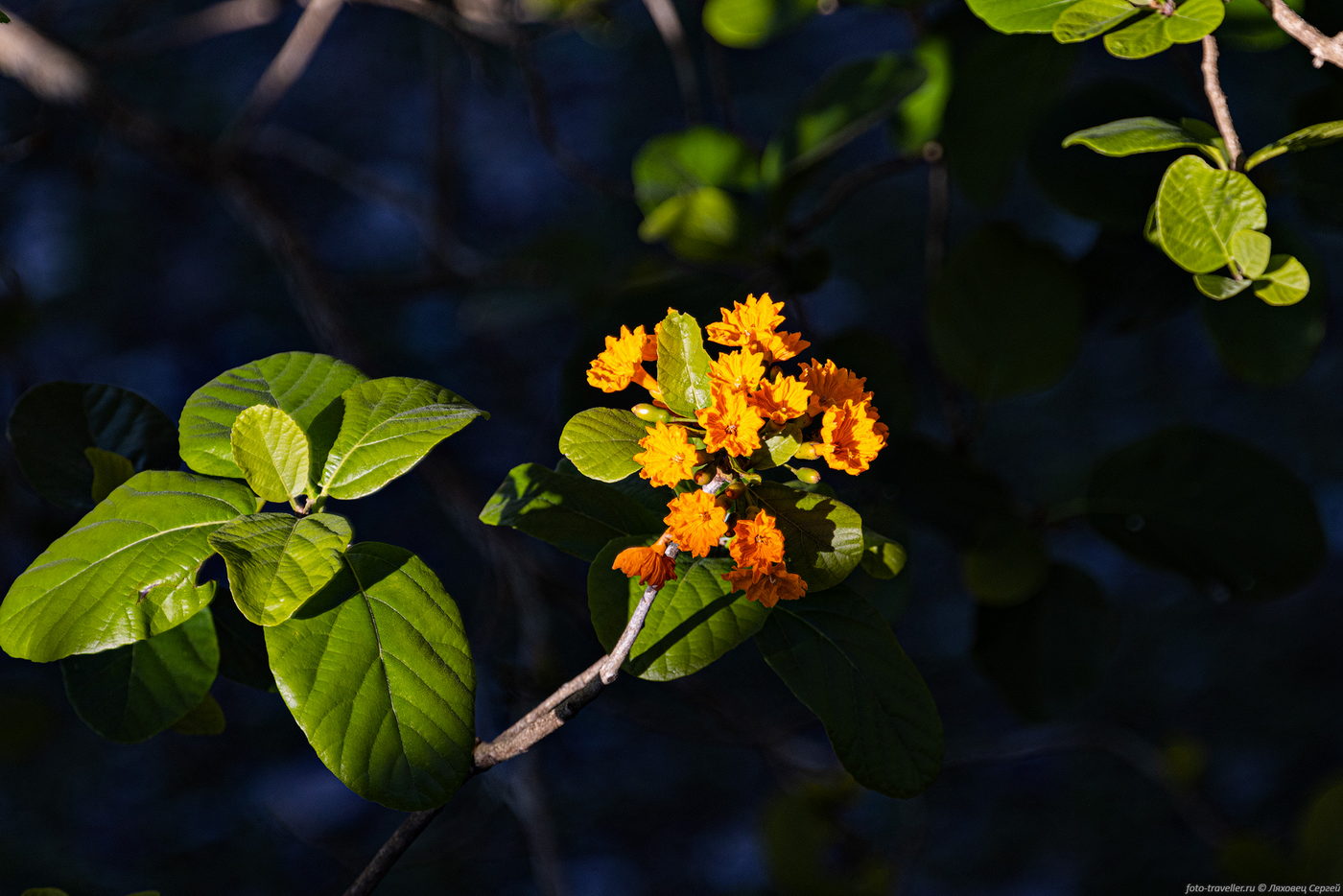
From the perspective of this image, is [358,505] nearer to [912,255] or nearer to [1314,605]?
[912,255]

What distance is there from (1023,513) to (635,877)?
3.36 feet

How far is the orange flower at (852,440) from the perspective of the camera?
1.46 ft

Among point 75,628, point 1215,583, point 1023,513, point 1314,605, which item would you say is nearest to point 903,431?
point 1023,513

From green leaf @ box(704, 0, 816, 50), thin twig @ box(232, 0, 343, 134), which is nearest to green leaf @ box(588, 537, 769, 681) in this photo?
green leaf @ box(704, 0, 816, 50)

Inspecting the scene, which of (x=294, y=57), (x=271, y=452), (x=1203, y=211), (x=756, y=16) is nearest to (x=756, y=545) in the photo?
(x=271, y=452)

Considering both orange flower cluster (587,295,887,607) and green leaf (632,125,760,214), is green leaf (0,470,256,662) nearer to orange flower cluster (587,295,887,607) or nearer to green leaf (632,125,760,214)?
orange flower cluster (587,295,887,607)

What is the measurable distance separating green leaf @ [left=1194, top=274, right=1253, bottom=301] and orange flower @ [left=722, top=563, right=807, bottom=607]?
323mm

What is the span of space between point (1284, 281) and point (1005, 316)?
379mm

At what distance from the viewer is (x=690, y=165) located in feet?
3.26

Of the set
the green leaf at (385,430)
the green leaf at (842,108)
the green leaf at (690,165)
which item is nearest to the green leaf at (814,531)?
the green leaf at (385,430)

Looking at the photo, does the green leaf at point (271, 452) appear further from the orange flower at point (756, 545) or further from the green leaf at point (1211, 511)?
the green leaf at point (1211, 511)

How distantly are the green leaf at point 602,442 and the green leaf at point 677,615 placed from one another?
47mm

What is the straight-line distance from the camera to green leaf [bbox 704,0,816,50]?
0.95m

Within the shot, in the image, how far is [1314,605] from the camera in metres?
1.77
